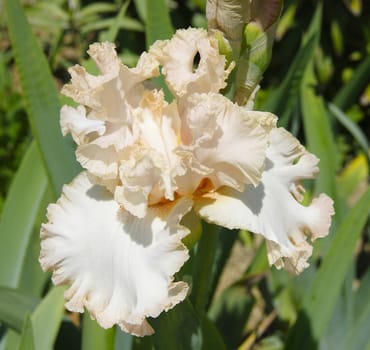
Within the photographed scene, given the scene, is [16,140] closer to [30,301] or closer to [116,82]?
[30,301]

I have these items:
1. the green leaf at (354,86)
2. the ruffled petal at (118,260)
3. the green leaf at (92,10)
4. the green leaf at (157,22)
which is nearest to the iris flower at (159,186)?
the ruffled petal at (118,260)

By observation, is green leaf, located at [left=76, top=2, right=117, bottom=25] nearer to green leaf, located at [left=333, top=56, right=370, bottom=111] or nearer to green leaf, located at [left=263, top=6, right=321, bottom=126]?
green leaf, located at [left=333, top=56, right=370, bottom=111]

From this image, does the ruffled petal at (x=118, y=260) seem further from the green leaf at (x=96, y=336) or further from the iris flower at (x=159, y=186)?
the green leaf at (x=96, y=336)

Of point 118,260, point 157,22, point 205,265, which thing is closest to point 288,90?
point 157,22

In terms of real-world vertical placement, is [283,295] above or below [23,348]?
below

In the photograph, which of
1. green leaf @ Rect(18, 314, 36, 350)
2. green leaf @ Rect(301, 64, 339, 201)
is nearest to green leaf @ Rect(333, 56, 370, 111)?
green leaf @ Rect(301, 64, 339, 201)

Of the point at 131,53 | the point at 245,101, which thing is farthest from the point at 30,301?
the point at 131,53
